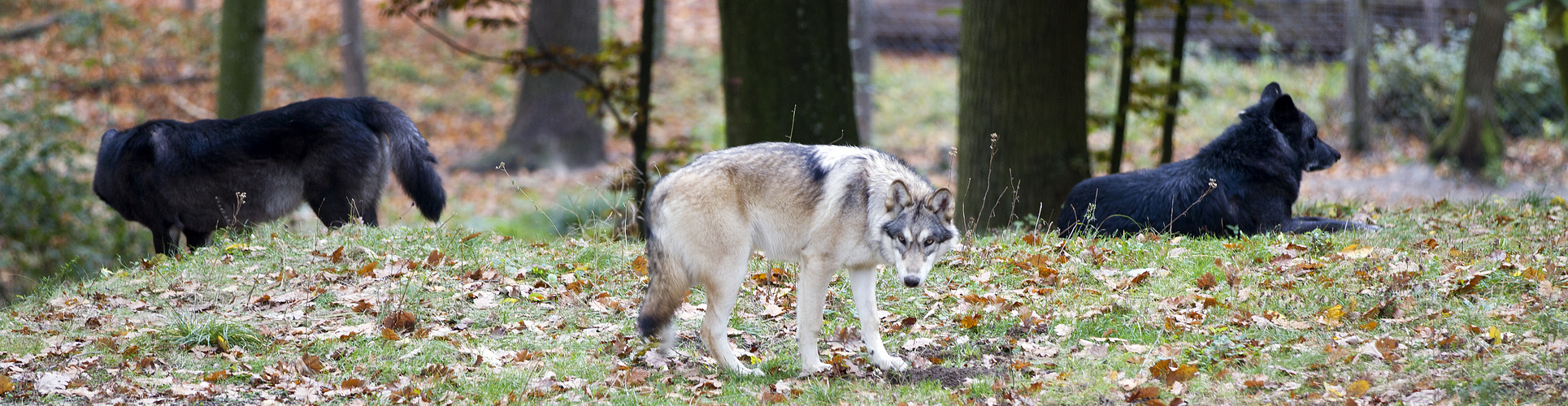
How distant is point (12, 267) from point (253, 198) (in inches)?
266

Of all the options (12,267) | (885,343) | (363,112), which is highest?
(363,112)

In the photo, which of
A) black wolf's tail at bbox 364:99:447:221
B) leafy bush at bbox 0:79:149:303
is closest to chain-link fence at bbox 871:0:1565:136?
black wolf's tail at bbox 364:99:447:221

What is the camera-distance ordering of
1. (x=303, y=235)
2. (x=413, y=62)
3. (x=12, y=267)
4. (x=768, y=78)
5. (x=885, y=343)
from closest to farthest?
(x=885, y=343) → (x=303, y=235) → (x=768, y=78) → (x=12, y=267) → (x=413, y=62)

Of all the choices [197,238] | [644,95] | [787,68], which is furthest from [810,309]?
[644,95]

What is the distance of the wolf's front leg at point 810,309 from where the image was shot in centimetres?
A: 490

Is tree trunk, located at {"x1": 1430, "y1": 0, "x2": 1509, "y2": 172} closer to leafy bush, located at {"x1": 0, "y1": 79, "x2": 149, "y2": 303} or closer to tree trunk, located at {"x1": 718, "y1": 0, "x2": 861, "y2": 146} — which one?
tree trunk, located at {"x1": 718, "y1": 0, "x2": 861, "y2": 146}

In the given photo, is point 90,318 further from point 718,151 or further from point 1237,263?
point 1237,263

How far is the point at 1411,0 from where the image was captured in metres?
21.5

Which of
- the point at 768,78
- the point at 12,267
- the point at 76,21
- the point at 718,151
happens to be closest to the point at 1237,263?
the point at 718,151

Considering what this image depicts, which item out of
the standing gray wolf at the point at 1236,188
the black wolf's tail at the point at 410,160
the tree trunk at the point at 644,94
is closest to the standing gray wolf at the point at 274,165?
the black wolf's tail at the point at 410,160

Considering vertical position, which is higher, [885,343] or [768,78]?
[768,78]

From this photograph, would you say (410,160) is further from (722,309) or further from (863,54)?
(863,54)

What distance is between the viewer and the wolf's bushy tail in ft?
15.8

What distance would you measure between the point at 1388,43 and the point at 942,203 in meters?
19.8
